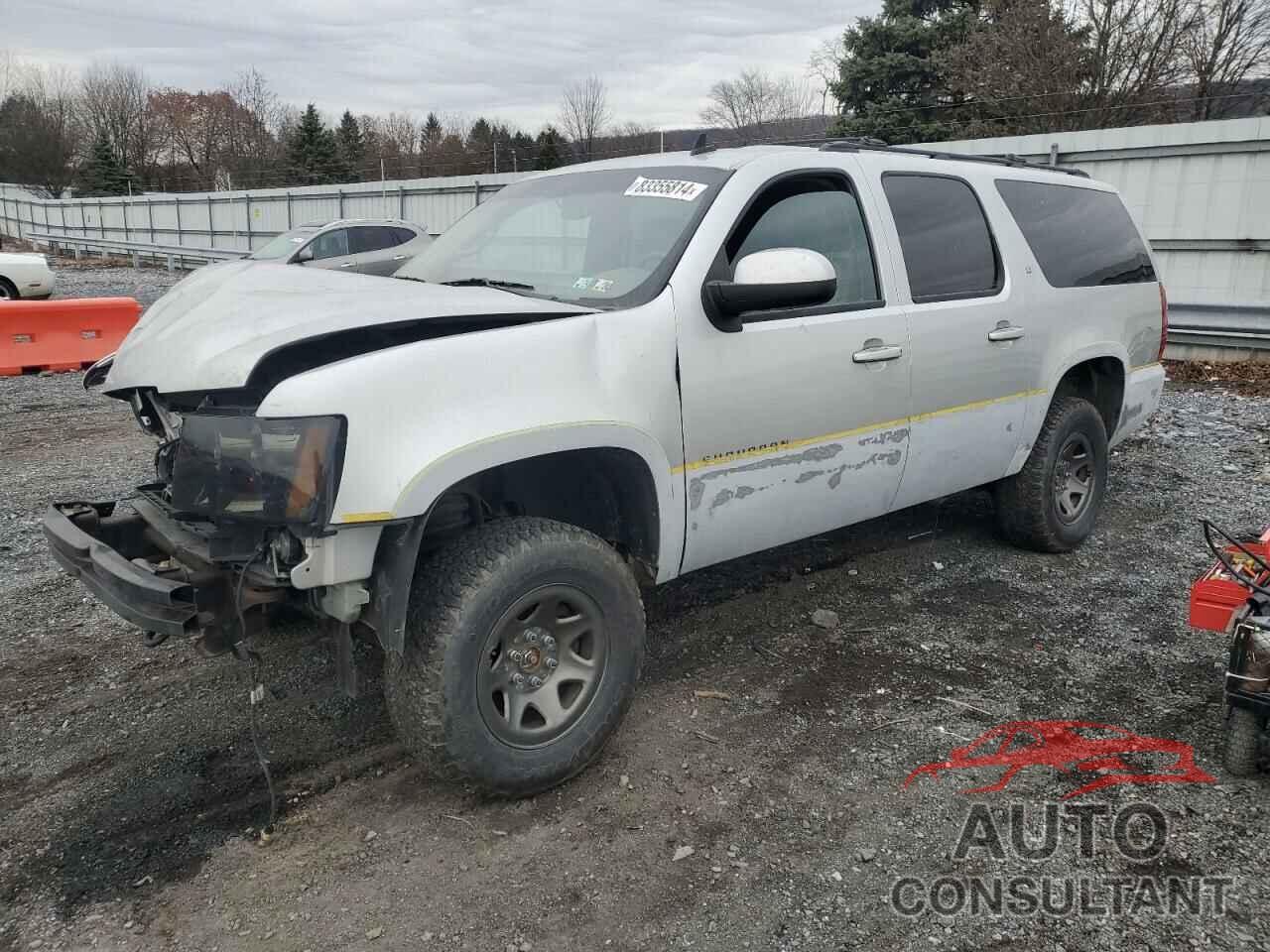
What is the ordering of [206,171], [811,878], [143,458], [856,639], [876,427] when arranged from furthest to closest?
[206,171] < [143,458] < [856,639] < [876,427] < [811,878]

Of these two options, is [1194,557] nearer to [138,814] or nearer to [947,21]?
[138,814]

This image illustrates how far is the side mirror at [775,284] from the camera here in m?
3.21

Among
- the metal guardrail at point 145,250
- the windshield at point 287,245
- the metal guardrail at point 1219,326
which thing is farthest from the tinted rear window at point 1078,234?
the metal guardrail at point 145,250

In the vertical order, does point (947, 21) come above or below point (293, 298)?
above

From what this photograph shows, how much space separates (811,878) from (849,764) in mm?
632

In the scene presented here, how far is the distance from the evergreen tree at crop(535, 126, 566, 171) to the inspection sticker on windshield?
1042 inches

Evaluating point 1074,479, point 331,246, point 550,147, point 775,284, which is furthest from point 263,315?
point 550,147

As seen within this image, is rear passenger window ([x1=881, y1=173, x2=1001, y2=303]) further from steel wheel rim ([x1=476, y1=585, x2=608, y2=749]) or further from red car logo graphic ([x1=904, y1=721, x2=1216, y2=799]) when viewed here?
steel wheel rim ([x1=476, y1=585, x2=608, y2=749])

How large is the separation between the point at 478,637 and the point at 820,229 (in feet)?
7.16

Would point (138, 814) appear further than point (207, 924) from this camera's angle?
Yes

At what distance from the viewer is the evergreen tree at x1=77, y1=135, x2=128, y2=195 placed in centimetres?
5525

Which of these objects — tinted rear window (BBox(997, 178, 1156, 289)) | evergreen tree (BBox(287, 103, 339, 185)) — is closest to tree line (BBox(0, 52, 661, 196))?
evergreen tree (BBox(287, 103, 339, 185))

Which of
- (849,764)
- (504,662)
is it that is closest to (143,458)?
(504,662)

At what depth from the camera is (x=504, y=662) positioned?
2963mm
